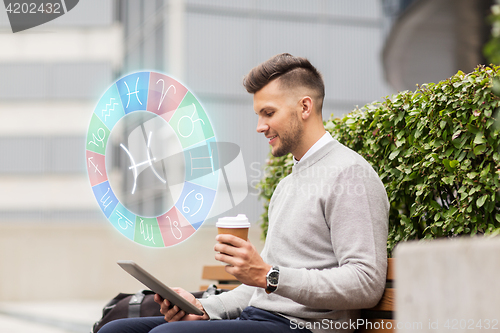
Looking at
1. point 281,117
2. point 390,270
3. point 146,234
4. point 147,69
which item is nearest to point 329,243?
point 390,270

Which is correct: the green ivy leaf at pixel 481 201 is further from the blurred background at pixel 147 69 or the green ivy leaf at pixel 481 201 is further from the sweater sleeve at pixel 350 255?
the blurred background at pixel 147 69

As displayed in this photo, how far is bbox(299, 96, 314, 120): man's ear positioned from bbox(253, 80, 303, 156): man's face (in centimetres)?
1

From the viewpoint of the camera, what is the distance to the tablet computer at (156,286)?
1289 mm

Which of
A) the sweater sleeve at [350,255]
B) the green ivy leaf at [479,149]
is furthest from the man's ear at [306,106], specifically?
the green ivy leaf at [479,149]

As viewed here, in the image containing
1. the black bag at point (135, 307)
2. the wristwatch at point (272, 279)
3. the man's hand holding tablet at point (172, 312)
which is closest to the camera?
the wristwatch at point (272, 279)

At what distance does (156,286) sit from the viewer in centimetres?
132

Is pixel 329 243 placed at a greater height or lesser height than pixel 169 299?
greater

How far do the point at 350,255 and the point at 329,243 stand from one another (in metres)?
0.12

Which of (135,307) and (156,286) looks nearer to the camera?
(156,286)

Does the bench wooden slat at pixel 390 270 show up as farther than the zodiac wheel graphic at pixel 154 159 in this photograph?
No

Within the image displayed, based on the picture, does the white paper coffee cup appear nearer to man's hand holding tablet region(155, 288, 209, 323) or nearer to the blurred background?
man's hand holding tablet region(155, 288, 209, 323)

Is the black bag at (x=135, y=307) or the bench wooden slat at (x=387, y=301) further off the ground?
the bench wooden slat at (x=387, y=301)

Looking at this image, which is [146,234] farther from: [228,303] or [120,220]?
[228,303]

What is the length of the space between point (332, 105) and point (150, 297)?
318 inches
